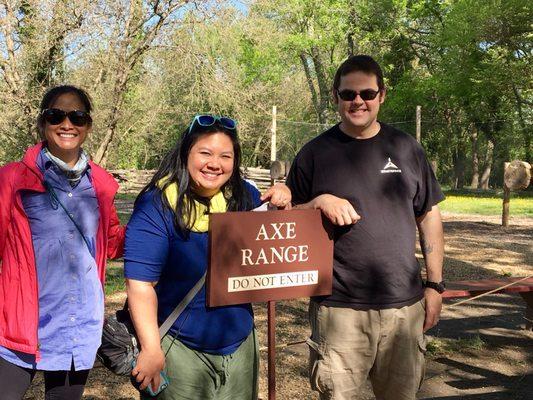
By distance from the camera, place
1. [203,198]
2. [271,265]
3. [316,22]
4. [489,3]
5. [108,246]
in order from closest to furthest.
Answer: [203,198] < [271,265] < [108,246] < [489,3] < [316,22]

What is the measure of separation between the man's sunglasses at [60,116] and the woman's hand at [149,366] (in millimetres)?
1061

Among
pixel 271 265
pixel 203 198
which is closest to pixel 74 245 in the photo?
pixel 203 198

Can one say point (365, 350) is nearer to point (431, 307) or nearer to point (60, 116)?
point (431, 307)

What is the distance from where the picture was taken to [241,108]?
451 inches

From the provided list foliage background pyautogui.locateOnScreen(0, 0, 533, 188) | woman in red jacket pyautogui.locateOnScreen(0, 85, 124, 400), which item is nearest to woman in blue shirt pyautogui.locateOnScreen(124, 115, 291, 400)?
woman in red jacket pyautogui.locateOnScreen(0, 85, 124, 400)

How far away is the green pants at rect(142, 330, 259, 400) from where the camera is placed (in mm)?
1931

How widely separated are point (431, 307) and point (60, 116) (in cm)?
183

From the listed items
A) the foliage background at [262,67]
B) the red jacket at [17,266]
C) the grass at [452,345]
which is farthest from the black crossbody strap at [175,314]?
the foliage background at [262,67]

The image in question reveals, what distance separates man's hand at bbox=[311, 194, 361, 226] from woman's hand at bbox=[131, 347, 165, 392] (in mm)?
853

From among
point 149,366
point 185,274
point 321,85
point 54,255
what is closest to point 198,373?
point 149,366

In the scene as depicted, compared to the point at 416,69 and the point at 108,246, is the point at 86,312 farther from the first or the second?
the point at 416,69

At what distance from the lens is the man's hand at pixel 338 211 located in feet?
7.42

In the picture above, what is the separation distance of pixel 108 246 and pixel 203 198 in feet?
2.44

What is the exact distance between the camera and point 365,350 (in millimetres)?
2477
